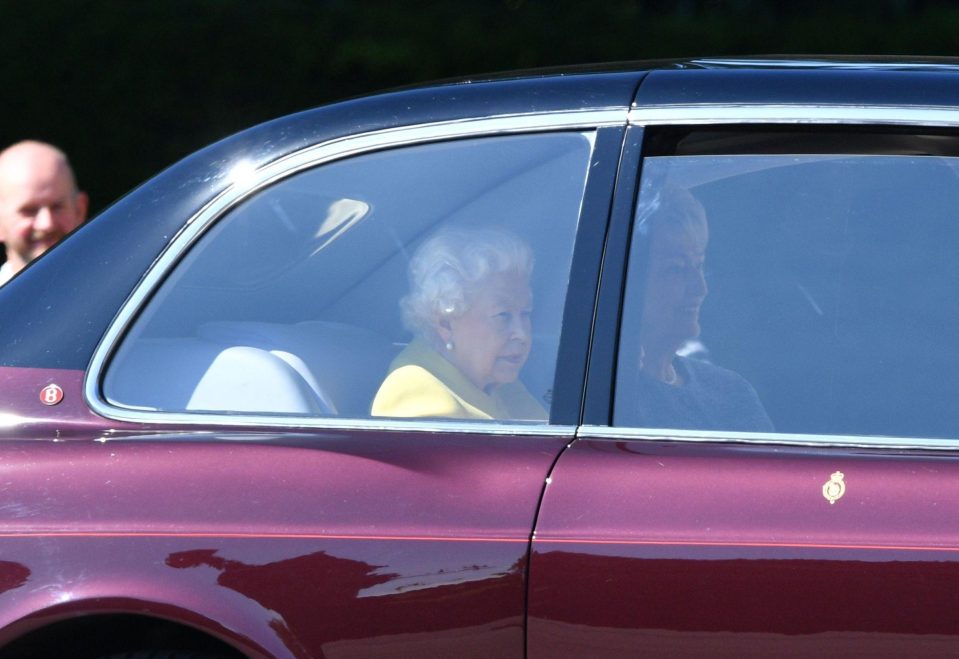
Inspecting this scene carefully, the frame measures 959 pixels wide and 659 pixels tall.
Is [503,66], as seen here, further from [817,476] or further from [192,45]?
[817,476]

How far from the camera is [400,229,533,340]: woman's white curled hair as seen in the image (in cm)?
255

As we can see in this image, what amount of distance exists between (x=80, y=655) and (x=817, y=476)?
126cm

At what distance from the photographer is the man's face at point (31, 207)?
4488 millimetres

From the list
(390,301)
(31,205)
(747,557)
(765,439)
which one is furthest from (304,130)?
(31,205)

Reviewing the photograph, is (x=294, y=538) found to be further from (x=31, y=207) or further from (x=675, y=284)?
(x=31, y=207)

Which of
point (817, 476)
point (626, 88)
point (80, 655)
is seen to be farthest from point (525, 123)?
point (80, 655)

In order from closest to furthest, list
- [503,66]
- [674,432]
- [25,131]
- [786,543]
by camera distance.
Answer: [786,543] → [674,432] → [25,131] → [503,66]

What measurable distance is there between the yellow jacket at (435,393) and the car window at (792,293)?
0.23 m

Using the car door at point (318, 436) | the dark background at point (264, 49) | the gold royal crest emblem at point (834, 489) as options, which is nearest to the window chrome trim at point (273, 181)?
the car door at point (318, 436)

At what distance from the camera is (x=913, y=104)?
2.37m

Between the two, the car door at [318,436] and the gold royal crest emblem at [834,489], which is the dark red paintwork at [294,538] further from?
the gold royal crest emblem at [834,489]

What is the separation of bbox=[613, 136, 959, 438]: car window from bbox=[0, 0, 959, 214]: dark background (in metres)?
9.20

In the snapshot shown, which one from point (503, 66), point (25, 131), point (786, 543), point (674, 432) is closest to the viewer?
point (786, 543)

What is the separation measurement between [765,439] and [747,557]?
0.21 meters
